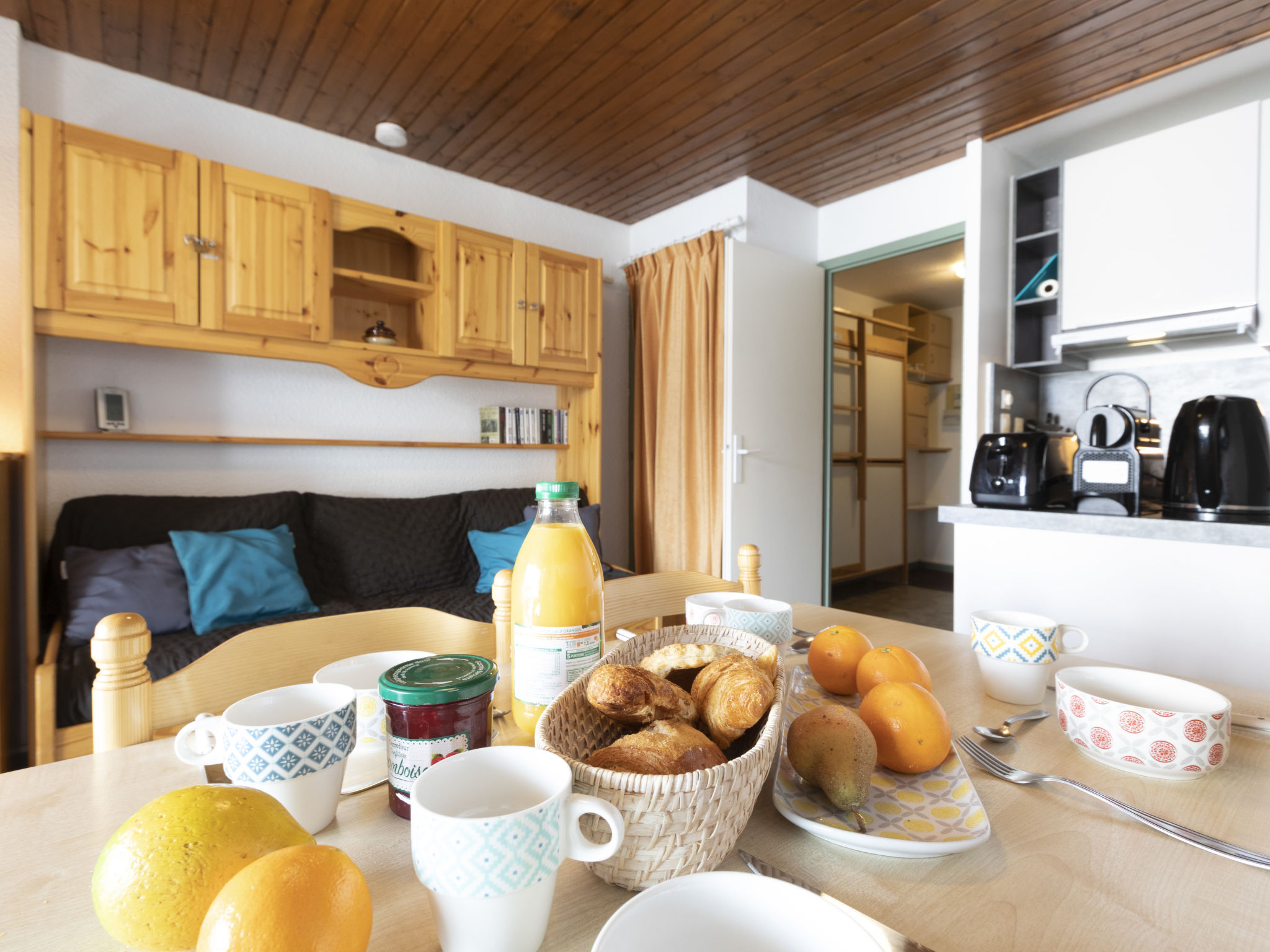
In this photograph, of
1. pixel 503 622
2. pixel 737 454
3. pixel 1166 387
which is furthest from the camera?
pixel 737 454

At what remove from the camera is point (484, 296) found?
2834mm

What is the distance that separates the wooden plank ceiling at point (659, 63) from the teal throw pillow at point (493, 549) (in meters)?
1.72

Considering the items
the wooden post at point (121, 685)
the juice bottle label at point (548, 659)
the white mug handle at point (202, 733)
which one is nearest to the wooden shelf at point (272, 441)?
the wooden post at point (121, 685)

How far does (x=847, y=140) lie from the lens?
109 inches

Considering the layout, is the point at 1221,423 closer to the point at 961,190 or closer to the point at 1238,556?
the point at 1238,556

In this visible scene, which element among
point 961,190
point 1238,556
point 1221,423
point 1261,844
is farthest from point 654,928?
point 961,190

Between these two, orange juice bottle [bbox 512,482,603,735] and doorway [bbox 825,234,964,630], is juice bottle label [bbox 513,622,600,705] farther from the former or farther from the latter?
doorway [bbox 825,234,964,630]

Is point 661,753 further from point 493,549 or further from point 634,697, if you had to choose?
point 493,549

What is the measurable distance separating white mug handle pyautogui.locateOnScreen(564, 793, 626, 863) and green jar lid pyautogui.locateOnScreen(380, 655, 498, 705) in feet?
0.52

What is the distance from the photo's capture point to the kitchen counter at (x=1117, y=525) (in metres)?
1.54

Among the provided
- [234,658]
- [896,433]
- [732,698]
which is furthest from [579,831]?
[896,433]

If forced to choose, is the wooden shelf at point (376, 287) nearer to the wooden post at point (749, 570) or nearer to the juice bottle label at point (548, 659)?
the wooden post at point (749, 570)

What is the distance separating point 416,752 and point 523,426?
279 centimetres

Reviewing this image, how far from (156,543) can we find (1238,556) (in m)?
3.19
